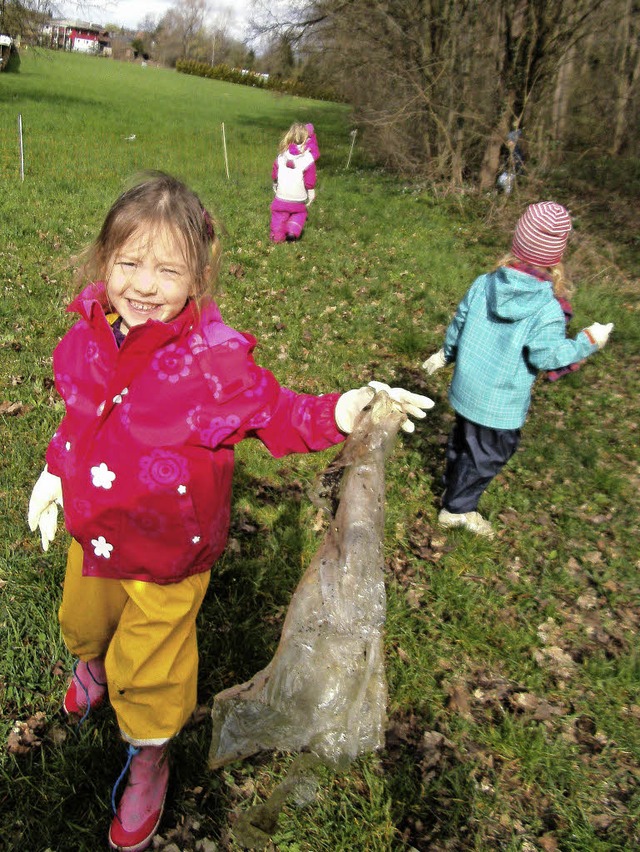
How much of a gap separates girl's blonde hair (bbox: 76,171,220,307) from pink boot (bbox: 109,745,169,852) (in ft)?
5.10

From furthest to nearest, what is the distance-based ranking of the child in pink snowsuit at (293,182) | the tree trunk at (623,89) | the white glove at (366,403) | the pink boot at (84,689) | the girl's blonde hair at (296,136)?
the tree trunk at (623,89) → the child in pink snowsuit at (293,182) → the girl's blonde hair at (296,136) → the pink boot at (84,689) → the white glove at (366,403)

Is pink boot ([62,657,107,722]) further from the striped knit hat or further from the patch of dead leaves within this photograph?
the striped knit hat

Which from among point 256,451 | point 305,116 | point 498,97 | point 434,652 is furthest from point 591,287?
point 305,116

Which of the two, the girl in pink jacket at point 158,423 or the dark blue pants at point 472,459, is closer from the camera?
the girl in pink jacket at point 158,423

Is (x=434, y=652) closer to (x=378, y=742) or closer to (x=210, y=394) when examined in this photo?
(x=378, y=742)

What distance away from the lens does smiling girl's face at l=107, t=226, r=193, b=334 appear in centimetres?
A: 184

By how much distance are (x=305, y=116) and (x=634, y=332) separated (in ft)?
93.7

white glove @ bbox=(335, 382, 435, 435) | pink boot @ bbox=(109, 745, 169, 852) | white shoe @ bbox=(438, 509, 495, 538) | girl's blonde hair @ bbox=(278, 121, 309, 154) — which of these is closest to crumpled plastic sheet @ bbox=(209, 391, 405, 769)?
white glove @ bbox=(335, 382, 435, 435)

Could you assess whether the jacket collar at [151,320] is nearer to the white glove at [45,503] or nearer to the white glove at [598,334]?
the white glove at [45,503]

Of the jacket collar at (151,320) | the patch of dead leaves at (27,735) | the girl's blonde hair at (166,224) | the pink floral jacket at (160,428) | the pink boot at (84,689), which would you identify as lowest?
the patch of dead leaves at (27,735)

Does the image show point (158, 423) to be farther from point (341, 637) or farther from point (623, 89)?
point (623, 89)

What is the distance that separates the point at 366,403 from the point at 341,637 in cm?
68

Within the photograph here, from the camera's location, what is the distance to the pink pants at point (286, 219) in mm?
9094

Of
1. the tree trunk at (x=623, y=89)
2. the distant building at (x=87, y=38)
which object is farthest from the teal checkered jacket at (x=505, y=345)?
the distant building at (x=87, y=38)
